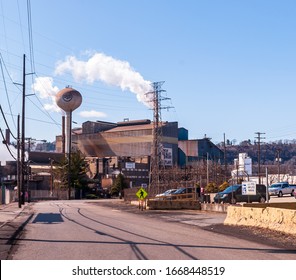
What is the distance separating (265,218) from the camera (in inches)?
850

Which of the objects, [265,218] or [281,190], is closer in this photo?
[265,218]

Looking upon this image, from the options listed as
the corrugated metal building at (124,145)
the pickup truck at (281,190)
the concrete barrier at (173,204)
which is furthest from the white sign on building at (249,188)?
the corrugated metal building at (124,145)

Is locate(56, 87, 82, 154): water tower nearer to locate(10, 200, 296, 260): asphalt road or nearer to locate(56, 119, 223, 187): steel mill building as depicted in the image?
locate(56, 119, 223, 187): steel mill building

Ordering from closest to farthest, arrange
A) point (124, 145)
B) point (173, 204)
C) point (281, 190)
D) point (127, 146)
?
point (173, 204) → point (281, 190) → point (127, 146) → point (124, 145)

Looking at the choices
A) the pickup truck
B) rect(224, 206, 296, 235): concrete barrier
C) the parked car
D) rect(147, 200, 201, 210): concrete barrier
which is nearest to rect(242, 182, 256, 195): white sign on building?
rect(224, 206, 296, 235): concrete barrier

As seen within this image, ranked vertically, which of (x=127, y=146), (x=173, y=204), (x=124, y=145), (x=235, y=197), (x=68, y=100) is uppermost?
(x=68, y=100)

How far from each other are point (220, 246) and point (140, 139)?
122876 mm

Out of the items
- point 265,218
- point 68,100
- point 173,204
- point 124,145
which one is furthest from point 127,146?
point 265,218

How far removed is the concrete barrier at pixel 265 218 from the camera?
19.3 metres

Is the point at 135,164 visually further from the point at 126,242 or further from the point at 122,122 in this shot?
the point at 126,242

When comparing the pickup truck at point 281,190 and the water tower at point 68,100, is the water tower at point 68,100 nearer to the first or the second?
the water tower at point 68,100

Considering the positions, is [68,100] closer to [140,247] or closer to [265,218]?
[265,218]

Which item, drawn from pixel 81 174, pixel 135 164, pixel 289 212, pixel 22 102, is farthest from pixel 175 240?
pixel 135 164

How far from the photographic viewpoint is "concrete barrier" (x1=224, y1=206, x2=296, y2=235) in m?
19.3
